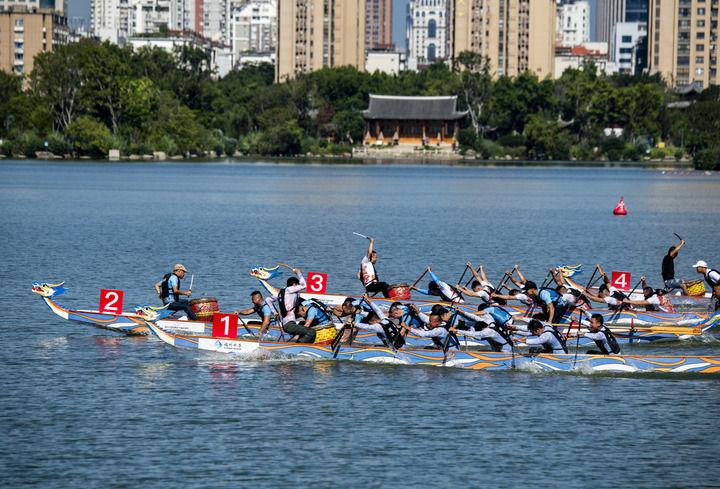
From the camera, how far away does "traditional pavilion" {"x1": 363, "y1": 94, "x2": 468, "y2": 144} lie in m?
192

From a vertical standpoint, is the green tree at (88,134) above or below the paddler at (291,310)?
above

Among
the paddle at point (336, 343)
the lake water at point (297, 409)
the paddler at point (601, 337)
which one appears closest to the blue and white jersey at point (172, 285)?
the lake water at point (297, 409)

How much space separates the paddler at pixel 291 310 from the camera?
2689 centimetres

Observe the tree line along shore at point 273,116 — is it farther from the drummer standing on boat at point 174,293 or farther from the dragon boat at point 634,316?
the drummer standing on boat at point 174,293

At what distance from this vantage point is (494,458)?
65.9ft

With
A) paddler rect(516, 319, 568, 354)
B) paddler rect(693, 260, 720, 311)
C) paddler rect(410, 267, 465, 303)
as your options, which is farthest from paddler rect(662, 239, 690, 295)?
paddler rect(516, 319, 568, 354)

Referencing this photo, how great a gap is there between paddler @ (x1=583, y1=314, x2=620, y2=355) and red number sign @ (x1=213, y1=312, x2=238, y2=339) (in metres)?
8.82

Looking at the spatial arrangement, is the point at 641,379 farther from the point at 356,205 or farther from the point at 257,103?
the point at 257,103

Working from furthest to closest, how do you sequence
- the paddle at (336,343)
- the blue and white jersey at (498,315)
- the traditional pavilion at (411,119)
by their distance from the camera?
the traditional pavilion at (411,119) → the blue and white jersey at (498,315) → the paddle at (336,343)

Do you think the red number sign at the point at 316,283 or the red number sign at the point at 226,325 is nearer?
the red number sign at the point at 226,325

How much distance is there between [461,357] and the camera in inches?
1030

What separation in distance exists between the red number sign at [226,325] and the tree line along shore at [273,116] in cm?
12856

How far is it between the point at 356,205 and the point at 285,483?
224ft

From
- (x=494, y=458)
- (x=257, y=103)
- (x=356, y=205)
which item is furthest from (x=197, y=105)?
(x=494, y=458)
